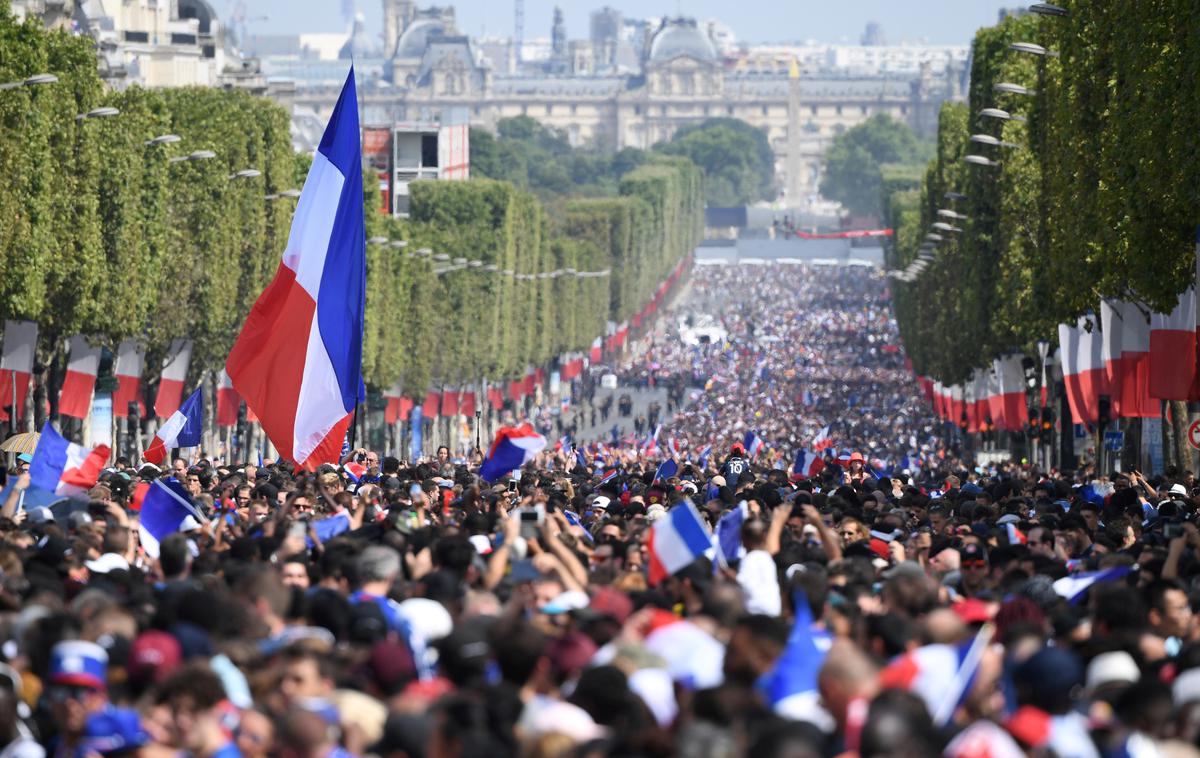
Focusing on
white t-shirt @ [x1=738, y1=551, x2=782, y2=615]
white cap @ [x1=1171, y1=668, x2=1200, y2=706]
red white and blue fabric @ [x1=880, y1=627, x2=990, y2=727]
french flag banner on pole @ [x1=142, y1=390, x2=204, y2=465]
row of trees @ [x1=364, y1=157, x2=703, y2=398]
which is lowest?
row of trees @ [x1=364, y1=157, x2=703, y2=398]

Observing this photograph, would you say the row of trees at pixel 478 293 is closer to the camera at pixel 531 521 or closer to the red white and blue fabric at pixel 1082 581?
the camera at pixel 531 521

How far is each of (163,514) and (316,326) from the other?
641 centimetres

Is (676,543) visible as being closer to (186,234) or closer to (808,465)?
(808,465)

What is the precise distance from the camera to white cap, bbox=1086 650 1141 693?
1266 cm

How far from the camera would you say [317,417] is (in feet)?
87.0

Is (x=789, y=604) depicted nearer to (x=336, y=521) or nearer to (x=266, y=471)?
(x=336, y=521)

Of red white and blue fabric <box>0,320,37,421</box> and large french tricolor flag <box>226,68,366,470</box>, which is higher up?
large french tricolor flag <box>226,68,366,470</box>

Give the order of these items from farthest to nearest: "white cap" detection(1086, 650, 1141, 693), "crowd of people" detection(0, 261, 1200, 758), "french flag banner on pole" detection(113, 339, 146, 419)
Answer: "french flag banner on pole" detection(113, 339, 146, 419) < "white cap" detection(1086, 650, 1141, 693) < "crowd of people" detection(0, 261, 1200, 758)

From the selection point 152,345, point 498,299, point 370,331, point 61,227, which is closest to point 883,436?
point 498,299

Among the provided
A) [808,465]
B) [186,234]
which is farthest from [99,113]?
[186,234]

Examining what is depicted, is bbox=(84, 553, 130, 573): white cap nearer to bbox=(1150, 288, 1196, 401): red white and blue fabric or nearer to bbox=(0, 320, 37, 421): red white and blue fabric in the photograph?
bbox=(1150, 288, 1196, 401): red white and blue fabric

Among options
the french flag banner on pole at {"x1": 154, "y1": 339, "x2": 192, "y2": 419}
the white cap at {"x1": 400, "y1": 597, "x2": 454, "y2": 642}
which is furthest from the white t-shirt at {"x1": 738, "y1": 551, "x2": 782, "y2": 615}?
the french flag banner on pole at {"x1": 154, "y1": 339, "x2": 192, "y2": 419}

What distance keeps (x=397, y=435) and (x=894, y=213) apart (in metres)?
78.4

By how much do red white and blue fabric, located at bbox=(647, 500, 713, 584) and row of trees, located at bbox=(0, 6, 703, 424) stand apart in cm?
2716
